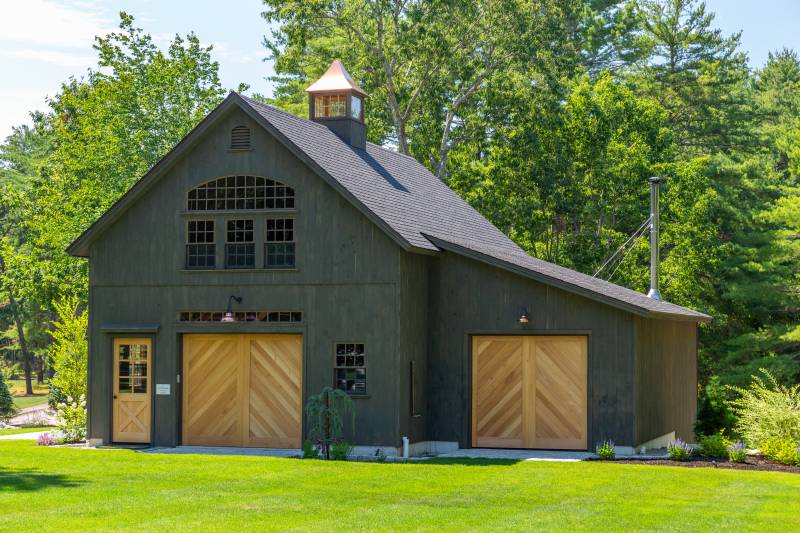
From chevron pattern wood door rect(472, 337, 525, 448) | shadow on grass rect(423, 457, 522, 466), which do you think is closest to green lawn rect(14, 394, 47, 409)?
chevron pattern wood door rect(472, 337, 525, 448)

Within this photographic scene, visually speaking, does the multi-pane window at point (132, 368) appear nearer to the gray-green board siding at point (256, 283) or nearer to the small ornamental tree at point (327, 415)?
the gray-green board siding at point (256, 283)

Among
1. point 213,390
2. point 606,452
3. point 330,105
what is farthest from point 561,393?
point 330,105

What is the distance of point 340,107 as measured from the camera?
90.0ft

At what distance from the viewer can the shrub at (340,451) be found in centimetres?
2103

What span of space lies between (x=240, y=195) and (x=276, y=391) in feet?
13.0

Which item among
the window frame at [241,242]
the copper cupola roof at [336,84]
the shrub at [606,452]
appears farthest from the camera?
the copper cupola roof at [336,84]

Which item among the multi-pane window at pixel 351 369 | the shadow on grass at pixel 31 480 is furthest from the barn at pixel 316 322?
the shadow on grass at pixel 31 480

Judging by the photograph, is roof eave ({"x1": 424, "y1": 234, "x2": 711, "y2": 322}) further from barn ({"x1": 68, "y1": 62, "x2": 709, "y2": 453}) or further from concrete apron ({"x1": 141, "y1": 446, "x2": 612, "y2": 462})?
concrete apron ({"x1": 141, "y1": 446, "x2": 612, "y2": 462})

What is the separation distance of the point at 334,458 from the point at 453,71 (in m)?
22.2

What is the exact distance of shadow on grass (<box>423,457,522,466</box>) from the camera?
2025cm

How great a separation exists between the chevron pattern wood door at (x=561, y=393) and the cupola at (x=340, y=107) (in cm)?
754

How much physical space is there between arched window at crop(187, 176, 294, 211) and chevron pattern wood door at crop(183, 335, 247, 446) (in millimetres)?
2625

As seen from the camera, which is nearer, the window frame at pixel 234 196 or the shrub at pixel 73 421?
the window frame at pixel 234 196

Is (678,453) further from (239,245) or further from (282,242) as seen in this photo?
(239,245)
